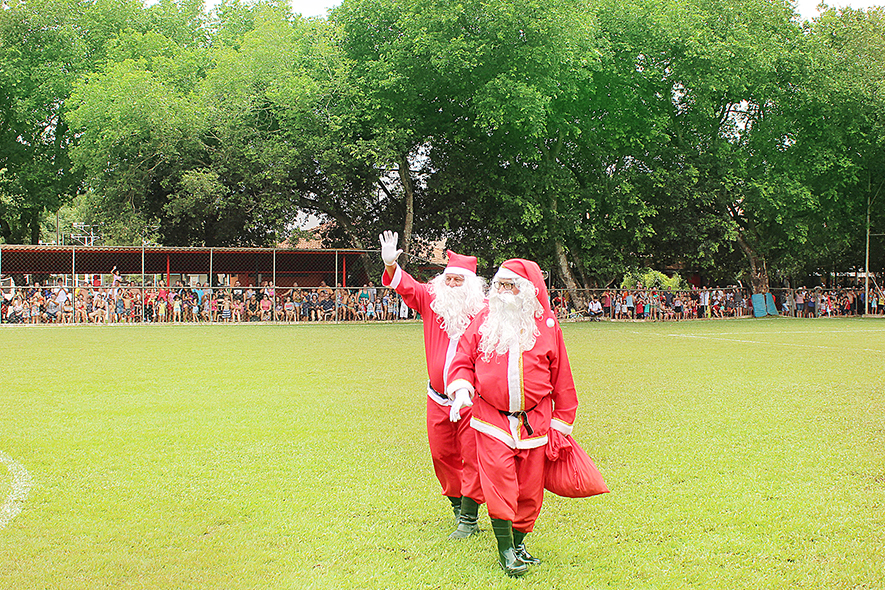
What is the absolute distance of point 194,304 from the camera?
97.6 ft

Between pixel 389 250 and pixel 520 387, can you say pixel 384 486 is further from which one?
pixel 520 387

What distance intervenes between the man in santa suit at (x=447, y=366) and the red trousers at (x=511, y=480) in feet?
1.62

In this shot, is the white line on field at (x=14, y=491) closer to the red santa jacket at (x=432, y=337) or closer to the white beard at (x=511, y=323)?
the red santa jacket at (x=432, y=337)

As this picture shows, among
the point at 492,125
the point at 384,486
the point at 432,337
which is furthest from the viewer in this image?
the point at 492,125

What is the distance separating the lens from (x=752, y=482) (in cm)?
635

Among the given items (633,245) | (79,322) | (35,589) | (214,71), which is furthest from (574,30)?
(35,589)

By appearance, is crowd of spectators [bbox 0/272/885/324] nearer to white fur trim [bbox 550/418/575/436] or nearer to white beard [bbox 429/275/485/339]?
white beard [bbox 429/275/485/339]

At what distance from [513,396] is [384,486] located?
215cm

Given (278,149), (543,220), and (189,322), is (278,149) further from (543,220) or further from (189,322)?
(543,220)

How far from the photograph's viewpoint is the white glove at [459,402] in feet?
14.8

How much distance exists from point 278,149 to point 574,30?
12022 mm

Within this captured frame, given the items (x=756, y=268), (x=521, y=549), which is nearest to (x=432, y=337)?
(x=521, y=549)

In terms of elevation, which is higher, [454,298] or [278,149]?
[278,149]

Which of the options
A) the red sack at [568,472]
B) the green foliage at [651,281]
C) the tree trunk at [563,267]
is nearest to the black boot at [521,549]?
the red sack at [568,472]
